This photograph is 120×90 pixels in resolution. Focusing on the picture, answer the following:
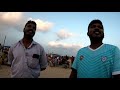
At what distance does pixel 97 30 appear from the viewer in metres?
1.80

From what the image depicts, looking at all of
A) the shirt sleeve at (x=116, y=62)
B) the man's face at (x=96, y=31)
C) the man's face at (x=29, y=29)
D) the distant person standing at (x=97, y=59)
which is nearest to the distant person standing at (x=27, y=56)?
the man's face at (x=29, y=29)

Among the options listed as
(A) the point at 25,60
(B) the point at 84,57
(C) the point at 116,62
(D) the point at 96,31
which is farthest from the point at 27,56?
(C) the point at 116,62

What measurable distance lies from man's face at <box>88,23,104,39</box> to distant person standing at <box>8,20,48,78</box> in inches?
31.5

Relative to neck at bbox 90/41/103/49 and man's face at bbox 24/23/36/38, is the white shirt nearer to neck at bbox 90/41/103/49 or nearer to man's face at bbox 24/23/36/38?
man's face at bbox 24/23/36/38

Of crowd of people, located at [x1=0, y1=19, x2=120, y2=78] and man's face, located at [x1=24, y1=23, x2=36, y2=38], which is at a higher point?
man's face, located at [x1=24, y1=23, x2=36, y2=38]

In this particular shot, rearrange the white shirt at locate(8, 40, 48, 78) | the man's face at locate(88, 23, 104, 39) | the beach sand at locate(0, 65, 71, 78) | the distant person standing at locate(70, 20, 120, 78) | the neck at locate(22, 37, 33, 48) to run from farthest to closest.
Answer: the beach sand at locate(0, 65, 71, 78)
the neck at locate(22, 37, 33, 48)
the white shirt at locate(8, 40, 48, 78)
the man's face at locate(88, 23, 104, 39)
the distant person standing at locate(70, 20, 120, 78)

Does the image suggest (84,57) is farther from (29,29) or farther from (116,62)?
(29,29)

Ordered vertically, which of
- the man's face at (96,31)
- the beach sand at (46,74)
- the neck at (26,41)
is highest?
the man's face at (96,31)

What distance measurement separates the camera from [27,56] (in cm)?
234

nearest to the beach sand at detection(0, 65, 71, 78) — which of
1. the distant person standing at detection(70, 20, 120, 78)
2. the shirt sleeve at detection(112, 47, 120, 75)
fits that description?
the distant person standing at detection(70, 20, 120, 78)

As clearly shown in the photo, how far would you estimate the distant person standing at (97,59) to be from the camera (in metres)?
1.61

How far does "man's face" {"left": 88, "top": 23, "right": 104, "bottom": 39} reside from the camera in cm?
179

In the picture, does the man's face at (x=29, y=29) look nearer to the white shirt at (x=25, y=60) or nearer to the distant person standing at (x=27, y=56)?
the distant person standing at (x=27, y=56)
